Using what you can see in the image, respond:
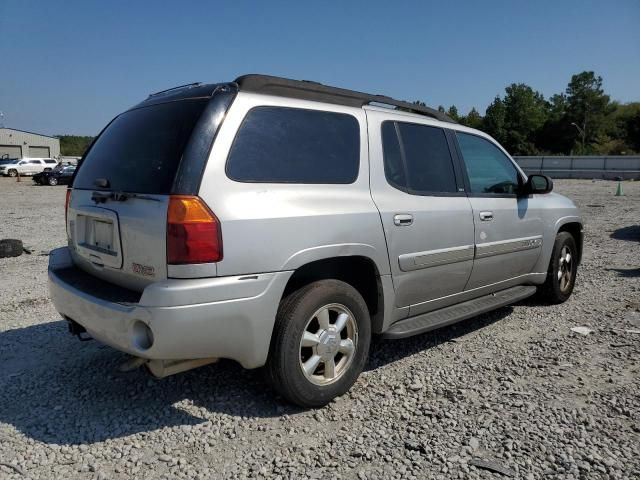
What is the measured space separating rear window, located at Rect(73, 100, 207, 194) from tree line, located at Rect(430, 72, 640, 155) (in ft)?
228

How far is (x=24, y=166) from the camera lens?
4128cm

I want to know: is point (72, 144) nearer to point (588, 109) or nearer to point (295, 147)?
point (588, 109)

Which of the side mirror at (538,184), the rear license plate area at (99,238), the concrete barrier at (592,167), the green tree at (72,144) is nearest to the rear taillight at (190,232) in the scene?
the rear license plate area at (99,238)

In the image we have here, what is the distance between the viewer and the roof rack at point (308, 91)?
9.43ft

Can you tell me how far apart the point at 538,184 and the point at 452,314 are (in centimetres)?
175

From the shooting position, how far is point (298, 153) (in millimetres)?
2977

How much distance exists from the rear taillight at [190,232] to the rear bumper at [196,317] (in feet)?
0.40

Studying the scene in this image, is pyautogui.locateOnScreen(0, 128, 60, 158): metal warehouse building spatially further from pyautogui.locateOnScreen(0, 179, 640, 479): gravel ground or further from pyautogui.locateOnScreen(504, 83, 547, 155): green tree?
pyautogui.locateOnScreen(0, 179, 640, 479): gravel ground

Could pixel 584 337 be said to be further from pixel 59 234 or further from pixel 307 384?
pixel 59 234

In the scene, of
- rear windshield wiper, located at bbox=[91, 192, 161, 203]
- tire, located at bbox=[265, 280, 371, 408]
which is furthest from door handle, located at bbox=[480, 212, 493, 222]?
rear windshield wiper, located at bbox=[91, 192, 161, 203]

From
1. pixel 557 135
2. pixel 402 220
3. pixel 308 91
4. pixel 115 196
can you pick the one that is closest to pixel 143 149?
pixel 115 196

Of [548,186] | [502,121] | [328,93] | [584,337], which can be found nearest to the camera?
[328,93]

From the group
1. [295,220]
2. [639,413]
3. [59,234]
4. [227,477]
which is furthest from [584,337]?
[59,234]

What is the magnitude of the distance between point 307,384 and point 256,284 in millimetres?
732
